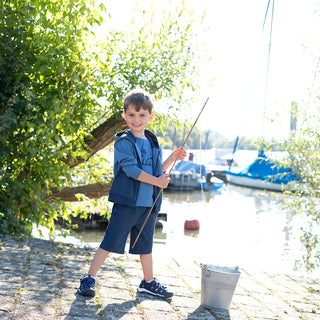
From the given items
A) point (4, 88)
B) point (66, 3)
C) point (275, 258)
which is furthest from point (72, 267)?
point (275, 258)

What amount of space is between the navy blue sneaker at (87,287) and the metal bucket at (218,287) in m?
0.79

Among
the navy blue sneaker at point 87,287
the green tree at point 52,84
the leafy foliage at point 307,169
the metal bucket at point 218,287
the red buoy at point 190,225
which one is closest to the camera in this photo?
the navy blue sneaker at point 87,287

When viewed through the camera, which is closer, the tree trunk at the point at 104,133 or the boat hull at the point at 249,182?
the tree trunk at the point at 104,133

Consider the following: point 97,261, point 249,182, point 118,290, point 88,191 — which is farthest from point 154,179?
point 249,182

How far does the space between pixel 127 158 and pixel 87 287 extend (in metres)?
0.91

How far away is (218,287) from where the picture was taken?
3.12m

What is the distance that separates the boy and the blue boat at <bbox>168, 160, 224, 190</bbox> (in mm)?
31491

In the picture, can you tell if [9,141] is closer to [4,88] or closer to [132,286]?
[4,88]

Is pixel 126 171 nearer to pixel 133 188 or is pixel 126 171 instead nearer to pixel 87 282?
pixel 133 188

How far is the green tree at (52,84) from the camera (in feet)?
14.5

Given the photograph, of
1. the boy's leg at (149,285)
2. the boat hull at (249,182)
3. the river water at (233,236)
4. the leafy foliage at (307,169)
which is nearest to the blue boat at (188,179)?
the boat hull at (249,182)

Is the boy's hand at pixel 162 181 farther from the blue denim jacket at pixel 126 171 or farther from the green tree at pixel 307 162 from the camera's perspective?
the green tree at pixel 307 162

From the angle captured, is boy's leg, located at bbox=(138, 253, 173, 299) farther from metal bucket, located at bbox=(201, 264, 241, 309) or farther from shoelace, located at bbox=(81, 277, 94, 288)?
shoelace, located at bbox=(81, 277, 94, 288)

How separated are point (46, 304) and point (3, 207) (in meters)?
2.13
